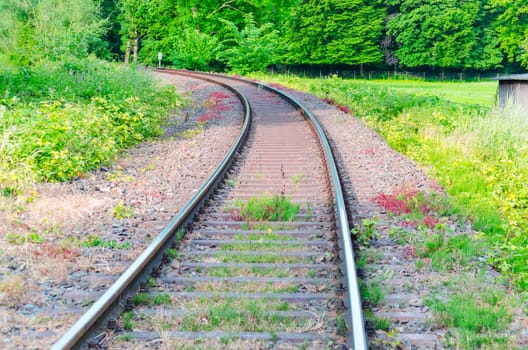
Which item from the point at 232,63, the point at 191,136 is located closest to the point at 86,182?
the point at 191,136

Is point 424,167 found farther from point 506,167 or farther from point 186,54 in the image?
point 186,54

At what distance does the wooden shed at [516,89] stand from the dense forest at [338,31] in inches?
1089

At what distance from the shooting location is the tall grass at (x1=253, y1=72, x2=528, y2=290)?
6297 millimetres

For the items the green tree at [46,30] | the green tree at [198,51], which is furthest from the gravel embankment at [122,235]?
the green tree at [198,51]

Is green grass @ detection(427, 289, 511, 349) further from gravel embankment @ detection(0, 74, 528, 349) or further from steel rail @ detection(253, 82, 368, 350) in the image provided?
steel rail @ detection(253, 82, 368, 350)

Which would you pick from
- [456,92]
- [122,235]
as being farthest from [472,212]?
[456,92]

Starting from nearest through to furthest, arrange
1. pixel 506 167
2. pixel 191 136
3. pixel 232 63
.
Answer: pixel 506 167 < pixel 191 136 < pixel 232 63

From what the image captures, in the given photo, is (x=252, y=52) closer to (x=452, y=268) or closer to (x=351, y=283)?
(x=452, y=268)

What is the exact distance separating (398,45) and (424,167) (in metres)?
58.3

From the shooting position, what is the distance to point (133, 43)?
58.0 meters

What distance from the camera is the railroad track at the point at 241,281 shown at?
3.93 m

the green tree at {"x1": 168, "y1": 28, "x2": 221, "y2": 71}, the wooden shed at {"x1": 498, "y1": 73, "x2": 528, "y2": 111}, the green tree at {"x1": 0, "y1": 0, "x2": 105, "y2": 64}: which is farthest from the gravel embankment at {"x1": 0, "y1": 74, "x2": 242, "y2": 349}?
the green tree at {"x1": 168, "y1": 28, "x2": 221, "y2": 71}

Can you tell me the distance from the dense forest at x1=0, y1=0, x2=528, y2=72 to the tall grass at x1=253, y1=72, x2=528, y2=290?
28.4 metres

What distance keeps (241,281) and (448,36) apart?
61.3 meters
